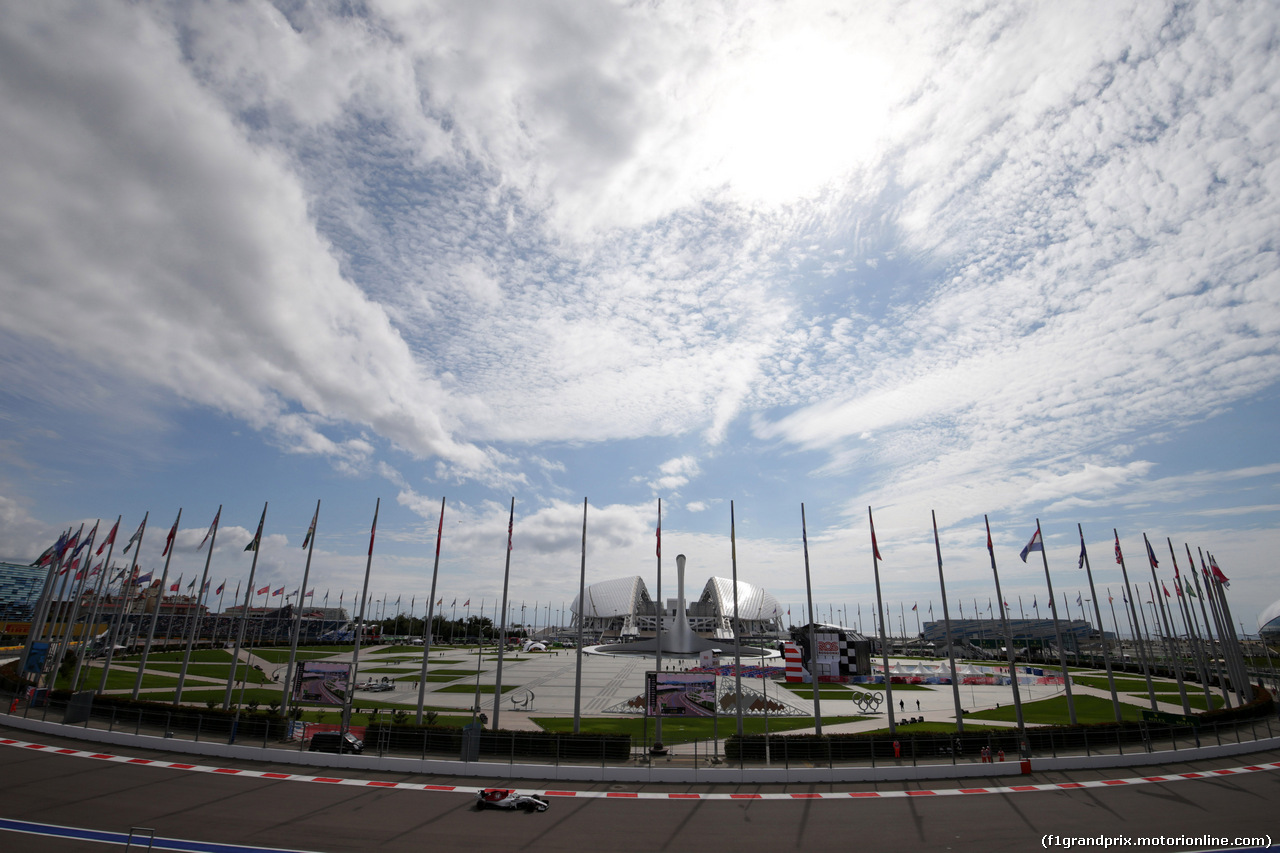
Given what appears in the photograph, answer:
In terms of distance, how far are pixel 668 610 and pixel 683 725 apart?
13814 cm

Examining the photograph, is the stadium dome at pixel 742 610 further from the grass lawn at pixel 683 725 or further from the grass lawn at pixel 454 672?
the grass lawn at pixel 683 725

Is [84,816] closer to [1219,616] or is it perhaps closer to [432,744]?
[432,744]

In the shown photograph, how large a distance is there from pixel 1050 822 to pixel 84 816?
87.5 feet

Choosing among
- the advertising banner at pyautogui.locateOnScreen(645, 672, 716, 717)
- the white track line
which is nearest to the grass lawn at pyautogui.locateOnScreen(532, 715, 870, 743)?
the advertising banner at pyautogui.locateOnScreen(645, 672, 716, 717)

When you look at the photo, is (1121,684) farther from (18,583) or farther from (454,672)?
(18,583)

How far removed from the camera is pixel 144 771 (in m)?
20.3

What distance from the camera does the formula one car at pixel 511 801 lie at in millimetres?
17594

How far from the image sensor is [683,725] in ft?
115

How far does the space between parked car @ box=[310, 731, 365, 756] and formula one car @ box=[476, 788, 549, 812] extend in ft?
28.4

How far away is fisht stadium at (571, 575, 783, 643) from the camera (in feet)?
513

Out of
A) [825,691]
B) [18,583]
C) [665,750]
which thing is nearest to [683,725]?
[665,750]

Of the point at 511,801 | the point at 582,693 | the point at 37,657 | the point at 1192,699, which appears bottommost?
the point at 582,693

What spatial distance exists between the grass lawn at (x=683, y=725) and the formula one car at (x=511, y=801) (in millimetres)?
12594

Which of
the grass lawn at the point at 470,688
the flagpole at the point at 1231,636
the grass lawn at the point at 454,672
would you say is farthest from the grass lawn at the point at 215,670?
the flagpole at the point at 1231,636
